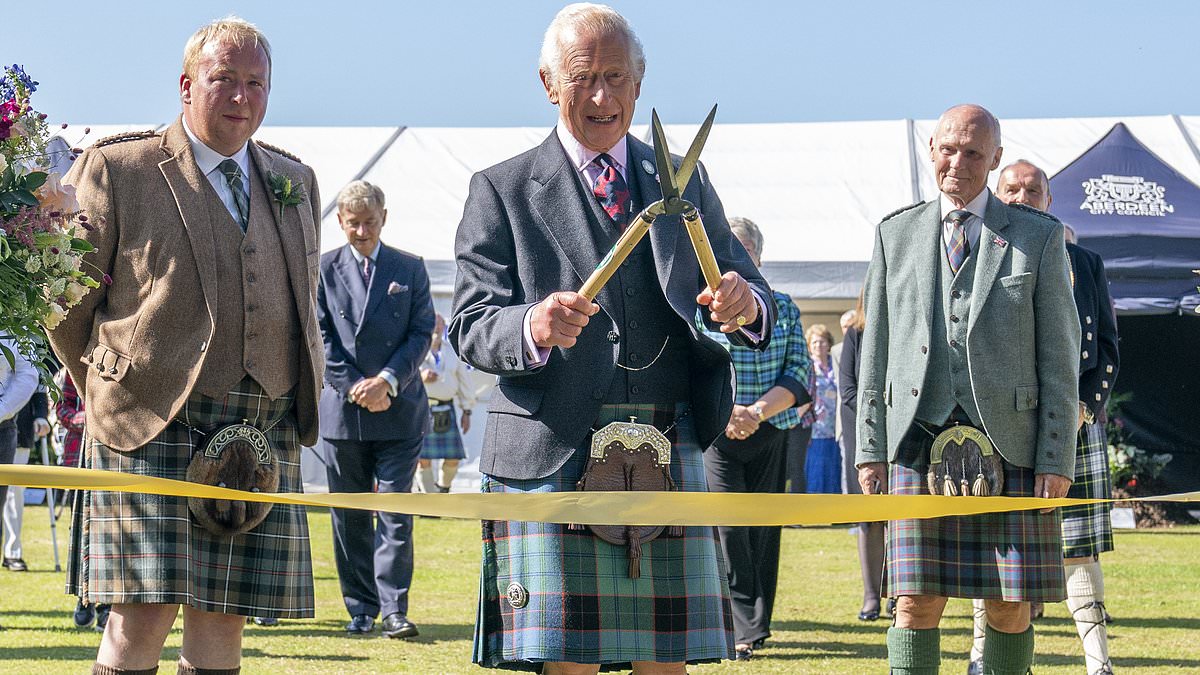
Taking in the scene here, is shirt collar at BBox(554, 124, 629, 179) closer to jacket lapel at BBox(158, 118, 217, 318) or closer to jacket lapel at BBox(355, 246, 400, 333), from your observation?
jacket lapel at BBox(158, 118, 217, 318)

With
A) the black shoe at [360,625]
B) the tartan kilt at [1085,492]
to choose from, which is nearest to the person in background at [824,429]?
the black shoe at [360,625]

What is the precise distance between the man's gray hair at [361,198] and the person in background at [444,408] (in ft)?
12.5

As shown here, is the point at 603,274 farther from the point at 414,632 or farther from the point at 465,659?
the point at 414,632

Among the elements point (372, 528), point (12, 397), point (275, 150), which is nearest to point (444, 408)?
point (372, 528)

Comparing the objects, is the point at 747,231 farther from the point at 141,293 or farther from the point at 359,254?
the point at 141,293

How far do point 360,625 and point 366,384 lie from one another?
1223mm

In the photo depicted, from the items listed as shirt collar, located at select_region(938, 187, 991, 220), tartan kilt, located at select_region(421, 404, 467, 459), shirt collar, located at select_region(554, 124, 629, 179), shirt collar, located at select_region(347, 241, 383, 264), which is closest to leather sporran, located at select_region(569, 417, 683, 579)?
shirt collar, located at select_region(554, 124, 629, 179)

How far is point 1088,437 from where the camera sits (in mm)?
5535

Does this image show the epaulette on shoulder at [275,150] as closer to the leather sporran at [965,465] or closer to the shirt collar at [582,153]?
the shirt collar at [582,153]

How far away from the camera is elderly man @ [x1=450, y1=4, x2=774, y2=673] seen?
10.9ft

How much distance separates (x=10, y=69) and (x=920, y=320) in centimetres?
258

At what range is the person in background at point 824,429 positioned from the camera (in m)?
13.2

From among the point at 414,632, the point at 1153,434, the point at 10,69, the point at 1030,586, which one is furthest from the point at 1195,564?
the point at 10,69

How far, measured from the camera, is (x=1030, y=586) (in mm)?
4281
